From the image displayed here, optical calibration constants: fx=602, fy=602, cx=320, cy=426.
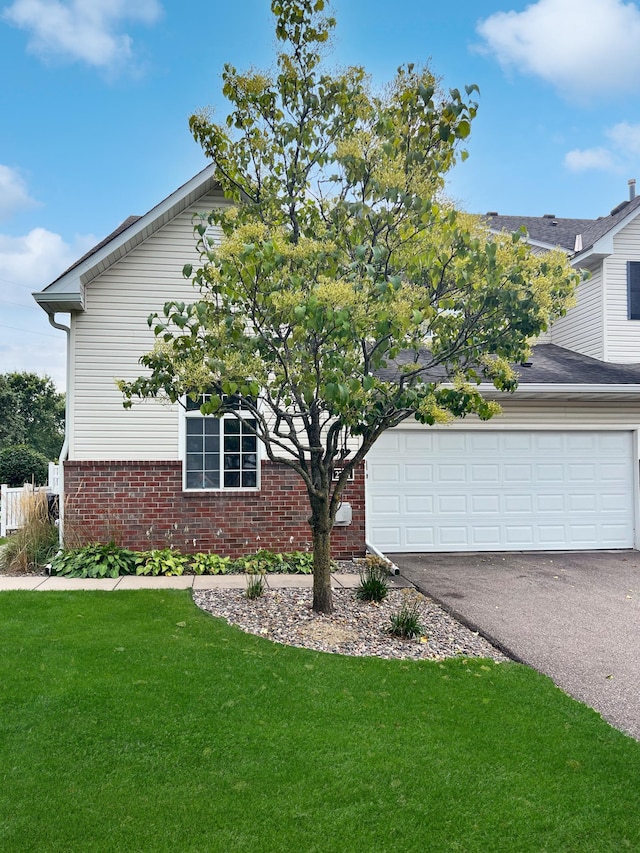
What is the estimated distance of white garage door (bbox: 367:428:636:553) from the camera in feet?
32.7

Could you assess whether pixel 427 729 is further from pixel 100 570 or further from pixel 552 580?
pixel 100 570

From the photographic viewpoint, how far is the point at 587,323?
12.1 metres

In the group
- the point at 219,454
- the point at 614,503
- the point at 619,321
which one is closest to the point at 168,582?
the point at 219,454

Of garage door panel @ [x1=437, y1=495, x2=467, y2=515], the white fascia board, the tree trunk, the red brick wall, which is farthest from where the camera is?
the white fascia board

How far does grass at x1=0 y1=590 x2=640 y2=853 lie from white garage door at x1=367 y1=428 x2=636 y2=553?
201 inches

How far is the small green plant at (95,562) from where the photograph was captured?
7.99m

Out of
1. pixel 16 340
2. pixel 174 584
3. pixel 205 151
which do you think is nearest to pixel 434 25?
pixel 205 151

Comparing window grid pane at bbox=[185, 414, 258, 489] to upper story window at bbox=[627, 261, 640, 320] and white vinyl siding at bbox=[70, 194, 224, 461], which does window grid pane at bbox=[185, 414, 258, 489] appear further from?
upper story window at bbox=[627, 261, 640, 320]

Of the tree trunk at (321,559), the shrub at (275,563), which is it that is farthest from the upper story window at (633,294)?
the tree trunk at (321,559)

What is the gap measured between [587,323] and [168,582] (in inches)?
371

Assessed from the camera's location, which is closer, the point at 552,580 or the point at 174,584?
the point at 174,584

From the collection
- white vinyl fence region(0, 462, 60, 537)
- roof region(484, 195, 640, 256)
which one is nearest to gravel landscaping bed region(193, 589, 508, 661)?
white vinyl fence region(0, 462, 60, 537)

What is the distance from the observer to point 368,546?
9242mm

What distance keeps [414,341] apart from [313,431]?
1311 millimetres
